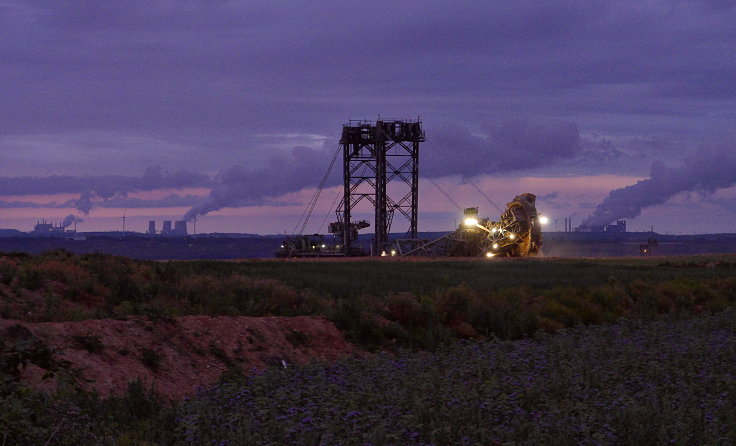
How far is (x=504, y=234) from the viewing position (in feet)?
210

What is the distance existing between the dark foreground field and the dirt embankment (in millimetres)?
557

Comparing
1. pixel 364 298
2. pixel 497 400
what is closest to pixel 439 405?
pixel 497 400

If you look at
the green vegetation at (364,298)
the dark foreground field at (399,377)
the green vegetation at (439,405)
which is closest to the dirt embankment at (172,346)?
the dark foreground field at (399,377)

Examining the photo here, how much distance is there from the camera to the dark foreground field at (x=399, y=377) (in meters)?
9.82

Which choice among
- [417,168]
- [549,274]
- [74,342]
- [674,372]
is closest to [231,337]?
[74,342]

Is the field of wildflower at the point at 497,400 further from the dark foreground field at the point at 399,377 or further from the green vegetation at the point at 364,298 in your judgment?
the green vegetation at the point at 364,298

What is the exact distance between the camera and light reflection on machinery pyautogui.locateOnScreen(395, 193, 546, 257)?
63.8m

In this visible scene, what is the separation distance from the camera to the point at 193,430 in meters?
9.33

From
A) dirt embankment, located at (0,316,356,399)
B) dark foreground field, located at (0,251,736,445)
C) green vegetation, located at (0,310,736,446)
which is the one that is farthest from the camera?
dirt embankment, located at (0,316,356,399)

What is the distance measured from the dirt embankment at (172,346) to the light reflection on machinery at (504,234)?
4210 centimetres

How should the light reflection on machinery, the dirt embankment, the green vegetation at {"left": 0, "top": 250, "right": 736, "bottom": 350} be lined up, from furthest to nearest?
the light reflection on machinery → the green vegetation at {"left": 0, "top": 250, "right": 736, "bottom": 350} → the dirt embankment

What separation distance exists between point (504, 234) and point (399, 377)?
51664 millimetres

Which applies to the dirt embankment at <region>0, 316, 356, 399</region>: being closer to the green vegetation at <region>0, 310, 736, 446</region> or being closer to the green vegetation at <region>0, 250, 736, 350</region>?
the green vegetation at <region>0, 250, 736, 350</region>

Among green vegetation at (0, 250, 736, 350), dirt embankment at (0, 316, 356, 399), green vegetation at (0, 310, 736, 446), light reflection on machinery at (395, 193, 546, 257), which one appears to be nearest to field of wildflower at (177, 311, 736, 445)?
green vegetation at (0, 310, 736, 446)
